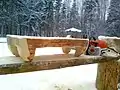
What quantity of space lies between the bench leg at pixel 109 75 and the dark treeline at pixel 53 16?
3.29 feet

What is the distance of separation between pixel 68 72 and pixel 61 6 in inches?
31.5

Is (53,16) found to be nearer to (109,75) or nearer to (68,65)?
(109,75)

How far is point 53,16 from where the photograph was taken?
2451mm

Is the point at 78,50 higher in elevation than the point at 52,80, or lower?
higher

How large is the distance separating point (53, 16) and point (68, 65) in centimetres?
136

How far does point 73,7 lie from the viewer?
252cm

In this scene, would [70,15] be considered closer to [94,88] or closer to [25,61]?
A: [94,88]

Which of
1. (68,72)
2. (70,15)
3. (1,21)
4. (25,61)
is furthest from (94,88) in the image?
(1,21)

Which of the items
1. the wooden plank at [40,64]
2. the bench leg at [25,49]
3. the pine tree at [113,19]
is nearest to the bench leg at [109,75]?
the wooden plank at [40,64]

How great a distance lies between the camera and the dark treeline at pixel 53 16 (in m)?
2.31

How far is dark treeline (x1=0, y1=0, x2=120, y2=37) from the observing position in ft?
7.57

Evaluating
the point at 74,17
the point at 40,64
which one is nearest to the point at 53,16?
the point at 74,17

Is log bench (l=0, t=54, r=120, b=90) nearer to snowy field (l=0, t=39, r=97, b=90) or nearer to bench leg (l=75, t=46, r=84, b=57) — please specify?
bench leg (l=75, t=46, r=84, b=57)

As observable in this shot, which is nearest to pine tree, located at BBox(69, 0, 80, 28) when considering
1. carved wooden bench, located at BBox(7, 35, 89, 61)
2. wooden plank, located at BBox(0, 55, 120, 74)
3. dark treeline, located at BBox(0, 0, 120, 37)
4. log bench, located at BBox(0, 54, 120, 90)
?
dark treeline, located at BBox(0, 0, 120, 37)
